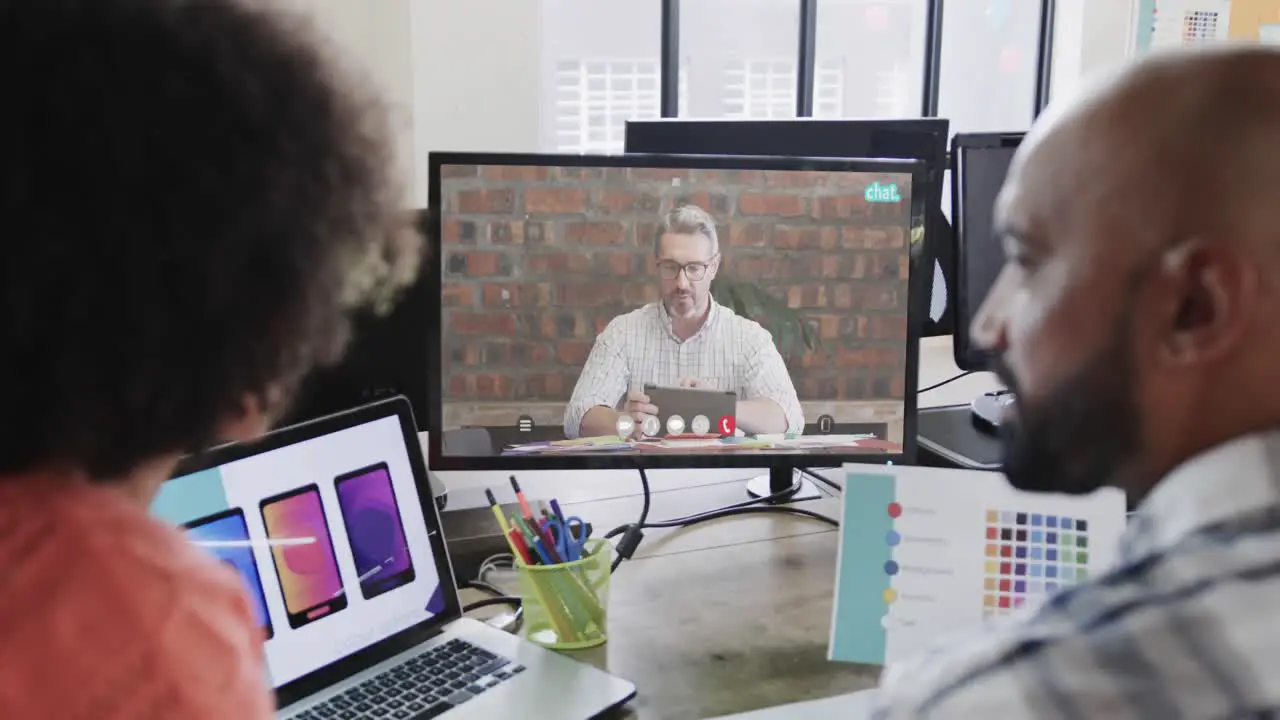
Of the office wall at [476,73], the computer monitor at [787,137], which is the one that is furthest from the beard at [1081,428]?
the office wall at [476,73]

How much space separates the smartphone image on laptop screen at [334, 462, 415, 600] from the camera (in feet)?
3.51

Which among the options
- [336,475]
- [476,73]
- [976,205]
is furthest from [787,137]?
[476,73]

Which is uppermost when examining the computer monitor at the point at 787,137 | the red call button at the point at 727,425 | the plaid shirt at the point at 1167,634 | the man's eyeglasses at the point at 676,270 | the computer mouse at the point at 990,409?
the computer monitor at the point at 787,137

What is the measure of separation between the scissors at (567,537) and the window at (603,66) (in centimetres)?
373

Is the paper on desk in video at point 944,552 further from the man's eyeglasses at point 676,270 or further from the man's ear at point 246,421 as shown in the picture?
the man's ear at point 246,421

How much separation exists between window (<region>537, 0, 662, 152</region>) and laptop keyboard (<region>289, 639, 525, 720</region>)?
3874 millimetres

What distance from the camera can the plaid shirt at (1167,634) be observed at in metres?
0.51

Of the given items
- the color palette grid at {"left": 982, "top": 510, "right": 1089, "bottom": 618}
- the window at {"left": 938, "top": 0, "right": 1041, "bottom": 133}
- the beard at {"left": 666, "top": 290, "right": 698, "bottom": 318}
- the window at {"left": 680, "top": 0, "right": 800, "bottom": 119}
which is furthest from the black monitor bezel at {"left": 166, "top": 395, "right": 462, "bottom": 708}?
the window at {"left": 938, "top": 0, "right": 1041, "bottom": 133}

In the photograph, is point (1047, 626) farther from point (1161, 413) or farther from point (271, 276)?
point (271, 276)

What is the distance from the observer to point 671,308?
1310 mm

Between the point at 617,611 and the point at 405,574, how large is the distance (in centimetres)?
25

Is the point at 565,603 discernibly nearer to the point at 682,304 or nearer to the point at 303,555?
the point at 303,555

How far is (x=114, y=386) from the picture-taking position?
0.50 metres

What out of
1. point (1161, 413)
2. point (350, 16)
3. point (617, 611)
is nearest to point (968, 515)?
point (617, 611)
